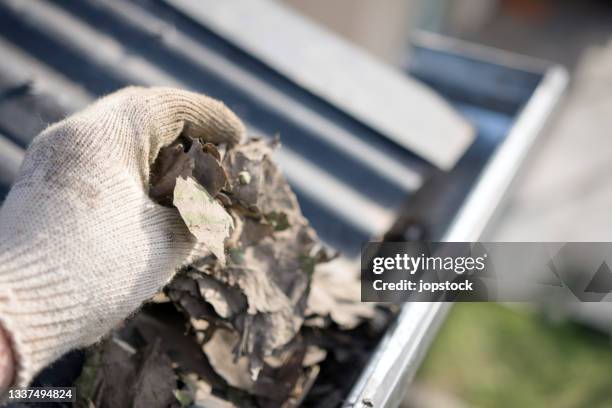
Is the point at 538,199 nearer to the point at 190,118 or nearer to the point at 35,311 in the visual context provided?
the point at 190,118

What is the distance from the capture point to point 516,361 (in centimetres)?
346

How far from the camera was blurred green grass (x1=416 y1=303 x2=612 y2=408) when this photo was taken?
3295 millimetres

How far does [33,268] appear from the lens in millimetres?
964

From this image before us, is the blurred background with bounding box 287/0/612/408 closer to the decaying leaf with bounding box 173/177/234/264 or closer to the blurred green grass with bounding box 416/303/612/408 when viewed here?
the blurred green grass with bounding box 416/303/612/408

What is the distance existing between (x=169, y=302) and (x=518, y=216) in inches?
139

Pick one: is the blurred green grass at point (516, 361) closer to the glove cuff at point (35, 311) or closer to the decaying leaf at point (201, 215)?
the decaying leaf at point (201, 215)

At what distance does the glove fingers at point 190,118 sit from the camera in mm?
1243

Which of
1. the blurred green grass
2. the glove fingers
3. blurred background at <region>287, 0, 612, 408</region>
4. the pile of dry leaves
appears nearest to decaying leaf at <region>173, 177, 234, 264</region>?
the pile of dry leaves

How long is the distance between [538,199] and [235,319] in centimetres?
381

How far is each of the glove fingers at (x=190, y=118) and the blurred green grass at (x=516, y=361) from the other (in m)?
2.34

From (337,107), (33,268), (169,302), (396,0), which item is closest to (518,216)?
(396,0)

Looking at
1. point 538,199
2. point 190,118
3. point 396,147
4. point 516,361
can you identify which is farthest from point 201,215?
point 538,199

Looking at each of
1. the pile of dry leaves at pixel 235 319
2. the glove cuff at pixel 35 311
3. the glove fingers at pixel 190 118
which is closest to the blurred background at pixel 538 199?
the pile of dry leaves at pixel 235 319

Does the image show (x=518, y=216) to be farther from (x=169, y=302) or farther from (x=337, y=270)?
(x=169, y=302)
